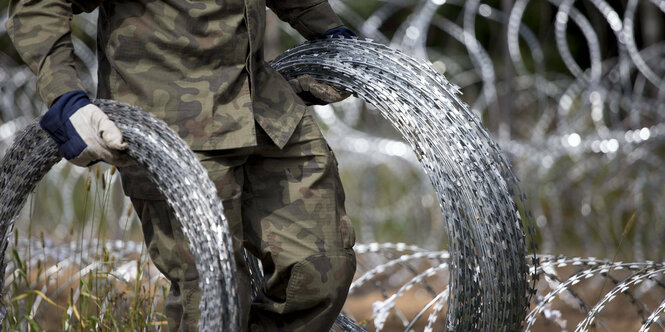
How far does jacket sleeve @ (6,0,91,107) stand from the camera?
256 cm

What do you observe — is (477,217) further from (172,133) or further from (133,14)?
(133,14)

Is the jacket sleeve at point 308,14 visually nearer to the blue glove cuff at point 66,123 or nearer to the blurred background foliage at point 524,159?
the blue glove cuff at point 66,123

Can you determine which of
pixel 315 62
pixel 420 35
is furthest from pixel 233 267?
pixel 420 35

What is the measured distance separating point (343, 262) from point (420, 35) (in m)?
3.71

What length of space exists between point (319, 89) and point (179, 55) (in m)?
0.65

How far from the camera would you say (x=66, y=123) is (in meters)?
2.46

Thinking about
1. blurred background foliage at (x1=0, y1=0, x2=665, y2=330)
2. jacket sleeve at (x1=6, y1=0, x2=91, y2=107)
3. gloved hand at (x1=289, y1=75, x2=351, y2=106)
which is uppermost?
blurred background foliage at (x1=0, y1=0, x2=665, y2=330)

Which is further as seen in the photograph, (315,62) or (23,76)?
Result: (23,76)

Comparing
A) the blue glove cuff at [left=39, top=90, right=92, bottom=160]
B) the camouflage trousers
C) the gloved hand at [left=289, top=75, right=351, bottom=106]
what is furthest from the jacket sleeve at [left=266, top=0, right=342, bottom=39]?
the blue glove cuff at [left=39, top=90, right=92, bottom=160]

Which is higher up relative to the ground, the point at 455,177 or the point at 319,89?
the point at 319,89

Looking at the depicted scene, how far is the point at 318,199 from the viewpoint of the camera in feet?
9.43

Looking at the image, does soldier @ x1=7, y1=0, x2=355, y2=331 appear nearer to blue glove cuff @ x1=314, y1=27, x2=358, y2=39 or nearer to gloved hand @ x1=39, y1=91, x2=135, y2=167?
gloved hand @ x1=39, y1=91, x2=135, y2=167

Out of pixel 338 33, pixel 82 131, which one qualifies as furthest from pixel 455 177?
pixel 82 131

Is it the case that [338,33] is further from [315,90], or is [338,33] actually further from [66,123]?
[66,123]
